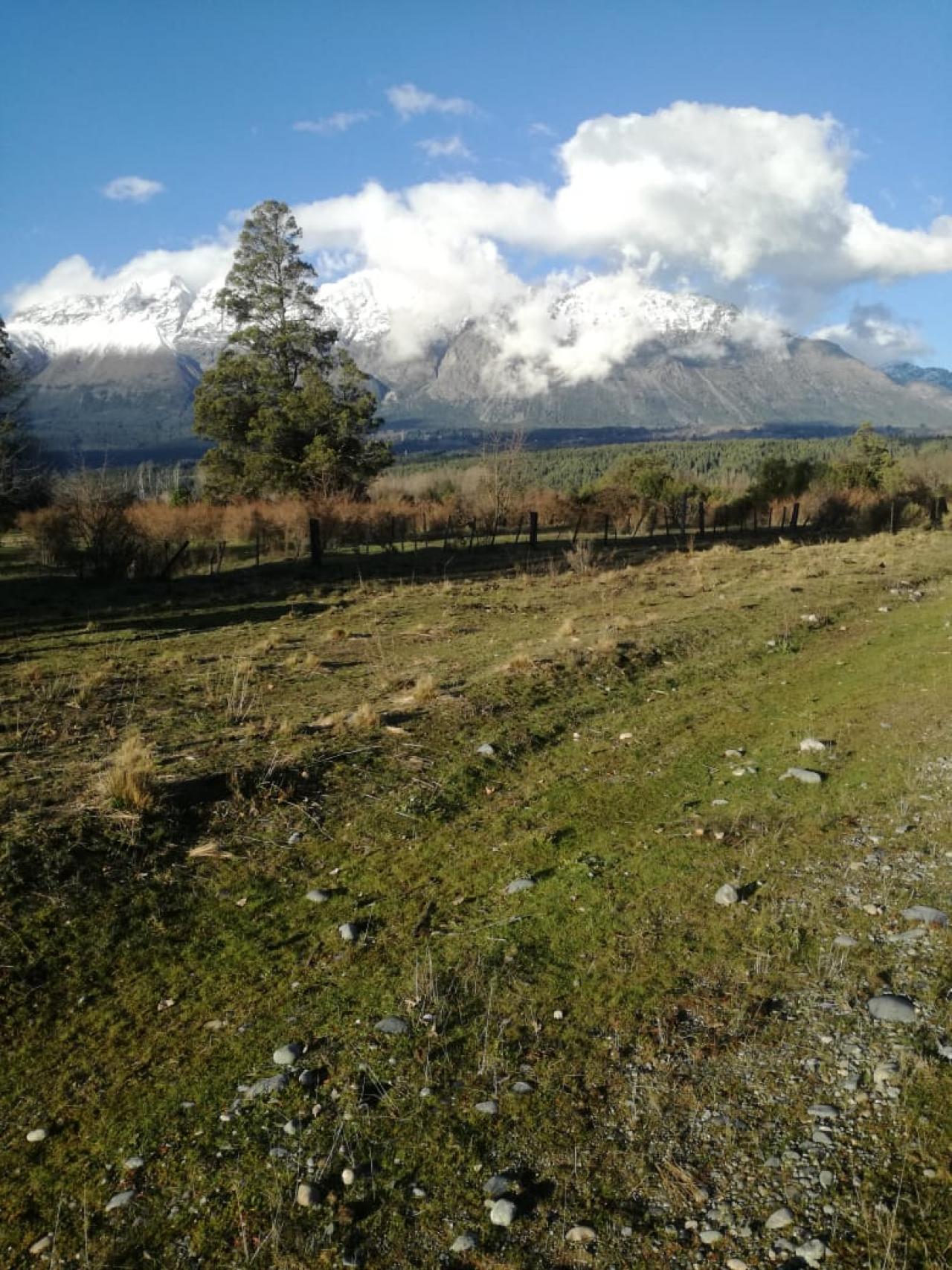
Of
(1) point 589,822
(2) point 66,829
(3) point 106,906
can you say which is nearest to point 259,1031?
(3) point 106,906

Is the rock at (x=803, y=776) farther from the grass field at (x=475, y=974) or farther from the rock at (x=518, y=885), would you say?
the rock at (x=518, y=885)

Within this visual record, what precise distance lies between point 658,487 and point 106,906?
50020 mm

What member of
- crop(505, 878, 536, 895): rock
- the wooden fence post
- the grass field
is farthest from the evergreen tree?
crop(505, 878, 536, 895): rock

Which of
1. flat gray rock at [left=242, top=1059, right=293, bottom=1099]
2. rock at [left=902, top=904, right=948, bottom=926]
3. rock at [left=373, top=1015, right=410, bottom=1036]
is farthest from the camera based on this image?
rock at [left=902, top=904, right=948, bottom=926]

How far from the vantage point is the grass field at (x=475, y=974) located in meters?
3.01

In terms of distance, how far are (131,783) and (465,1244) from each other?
4.65 meters

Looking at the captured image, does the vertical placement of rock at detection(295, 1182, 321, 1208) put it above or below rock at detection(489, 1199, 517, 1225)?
below

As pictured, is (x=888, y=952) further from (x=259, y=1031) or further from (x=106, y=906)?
(x=106, y=906)

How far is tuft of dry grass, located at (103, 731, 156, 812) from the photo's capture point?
20.7 ft

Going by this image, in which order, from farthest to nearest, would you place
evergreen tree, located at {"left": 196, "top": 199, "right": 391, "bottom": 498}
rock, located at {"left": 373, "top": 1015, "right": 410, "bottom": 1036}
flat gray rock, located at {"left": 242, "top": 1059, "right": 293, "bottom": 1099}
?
evergreen tree, located at {"left": 196, "top": 199, "right": 391, "bottom": 498}, rock, located at {"left": 373, "top": 1015, "right": 410, "bottom": 1036}, flat gray rock, located at {"left": 242, "top": 1059, "right": 293, "bottom": 1099}

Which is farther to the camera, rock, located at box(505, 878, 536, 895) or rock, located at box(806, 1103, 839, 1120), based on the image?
rock, located at box(505, 878, 536, 895)

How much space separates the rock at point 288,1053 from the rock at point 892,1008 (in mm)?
2935

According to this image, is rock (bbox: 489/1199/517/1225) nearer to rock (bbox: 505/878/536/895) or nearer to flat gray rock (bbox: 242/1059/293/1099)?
flat gray rock (bbox: 242/1059/293/1099)

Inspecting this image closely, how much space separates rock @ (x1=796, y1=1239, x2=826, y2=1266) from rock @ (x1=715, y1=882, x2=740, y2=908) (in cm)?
231
